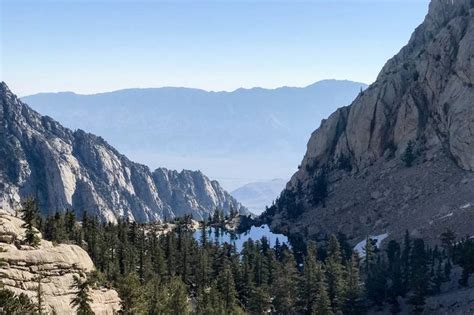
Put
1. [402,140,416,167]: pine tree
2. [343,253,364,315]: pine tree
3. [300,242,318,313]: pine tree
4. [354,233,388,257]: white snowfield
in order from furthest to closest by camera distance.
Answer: [402,140,416,167]: pine tree, [354,233,388,257]: white snowfield, [300,242,318,313]: pine tree, [343,253,364,315]: pine tree

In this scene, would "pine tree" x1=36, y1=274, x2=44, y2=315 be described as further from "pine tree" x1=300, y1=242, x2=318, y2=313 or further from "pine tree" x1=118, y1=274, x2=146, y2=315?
"pine tree" x1=300, y1=242, x2=318, y2=313

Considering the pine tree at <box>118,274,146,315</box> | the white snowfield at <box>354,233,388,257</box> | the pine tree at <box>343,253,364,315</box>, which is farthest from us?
the white snowfield at <box>354,233,388,257</box>

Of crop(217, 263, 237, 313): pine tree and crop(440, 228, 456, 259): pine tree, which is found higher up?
crop(440, 228, 456, 259): pine tree

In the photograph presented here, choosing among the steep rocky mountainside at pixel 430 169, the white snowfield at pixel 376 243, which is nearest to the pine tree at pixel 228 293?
the white snowfield at pixel 376 243

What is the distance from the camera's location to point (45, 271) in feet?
266

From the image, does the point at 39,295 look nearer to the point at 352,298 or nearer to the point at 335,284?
the point at 352,298

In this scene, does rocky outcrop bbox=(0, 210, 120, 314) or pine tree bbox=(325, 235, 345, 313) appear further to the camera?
pine tree bbox=(325, 235, 345, 313)

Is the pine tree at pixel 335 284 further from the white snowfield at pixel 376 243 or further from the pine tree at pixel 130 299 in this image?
the pine tree at pixel 130 299

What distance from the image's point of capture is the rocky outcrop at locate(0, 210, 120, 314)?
77.1 meters

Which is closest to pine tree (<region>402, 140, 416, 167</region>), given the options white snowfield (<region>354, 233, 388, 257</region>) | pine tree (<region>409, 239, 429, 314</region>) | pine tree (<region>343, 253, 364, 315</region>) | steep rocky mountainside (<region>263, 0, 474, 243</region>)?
steep rocky mountainside (<region>263, 0, 474, 243</region>)

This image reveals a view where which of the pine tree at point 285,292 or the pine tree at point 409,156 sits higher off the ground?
the pine tree at point 409,156

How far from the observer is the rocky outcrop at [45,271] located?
77062mm

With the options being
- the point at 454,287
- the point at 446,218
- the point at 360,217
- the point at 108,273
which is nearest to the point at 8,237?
the point at 108,273

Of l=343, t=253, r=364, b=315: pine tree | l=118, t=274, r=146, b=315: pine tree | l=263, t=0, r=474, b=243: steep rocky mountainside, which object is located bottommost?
l=343, t=253, r=364, b=315: pine tree
